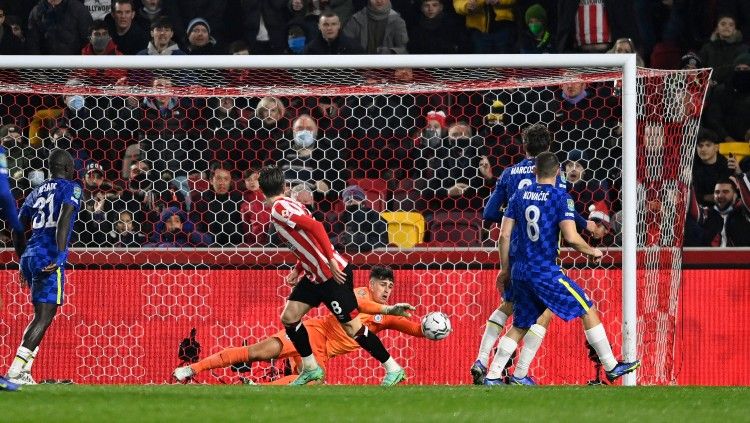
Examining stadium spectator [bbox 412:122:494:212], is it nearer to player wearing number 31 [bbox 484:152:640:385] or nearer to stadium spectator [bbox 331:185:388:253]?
stadium spectator [bbox 331:185:388:253]

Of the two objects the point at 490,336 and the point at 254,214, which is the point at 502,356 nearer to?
the point at 490,336

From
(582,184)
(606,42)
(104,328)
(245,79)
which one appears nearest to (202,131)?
(245,79)

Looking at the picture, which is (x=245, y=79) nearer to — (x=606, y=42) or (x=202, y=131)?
(x=202, y=131)

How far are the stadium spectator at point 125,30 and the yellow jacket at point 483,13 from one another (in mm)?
3176

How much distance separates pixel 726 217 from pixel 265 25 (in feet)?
16.9

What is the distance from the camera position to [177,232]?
473 inches

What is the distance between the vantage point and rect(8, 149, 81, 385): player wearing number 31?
9.95 m

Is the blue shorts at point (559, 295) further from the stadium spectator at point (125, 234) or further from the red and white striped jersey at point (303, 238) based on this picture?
the stadium spectator at point (125, 234)

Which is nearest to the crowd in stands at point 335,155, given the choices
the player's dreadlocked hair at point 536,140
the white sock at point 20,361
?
the player's dreadlocked hair at point 536,140

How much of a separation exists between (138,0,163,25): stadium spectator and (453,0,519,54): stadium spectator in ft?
9.85


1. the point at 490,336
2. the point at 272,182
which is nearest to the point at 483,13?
the point at 490,336

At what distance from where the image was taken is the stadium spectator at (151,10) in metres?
15.3

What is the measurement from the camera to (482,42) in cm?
1509

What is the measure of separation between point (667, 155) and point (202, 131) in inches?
149
